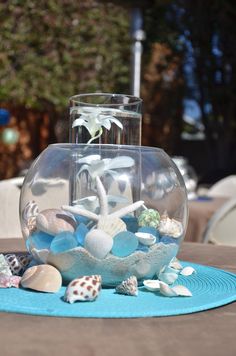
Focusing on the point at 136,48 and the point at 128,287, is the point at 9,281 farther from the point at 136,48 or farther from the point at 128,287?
the point at 136,48

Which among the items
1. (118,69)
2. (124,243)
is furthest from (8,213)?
(118,69)

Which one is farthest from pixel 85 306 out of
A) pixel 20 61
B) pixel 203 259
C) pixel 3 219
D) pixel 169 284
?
pixel 20 61

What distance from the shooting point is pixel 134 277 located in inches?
41.6

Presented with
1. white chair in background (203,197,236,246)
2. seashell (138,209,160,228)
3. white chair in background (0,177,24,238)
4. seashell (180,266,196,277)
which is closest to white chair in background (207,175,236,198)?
white chair in background (203,197,236,246)

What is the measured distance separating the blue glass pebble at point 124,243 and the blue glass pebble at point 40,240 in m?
0.11

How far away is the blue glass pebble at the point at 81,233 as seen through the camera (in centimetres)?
105

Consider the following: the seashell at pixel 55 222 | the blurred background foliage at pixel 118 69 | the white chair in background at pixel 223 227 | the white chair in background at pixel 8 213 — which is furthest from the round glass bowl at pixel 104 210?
the blurred background foliage at pixel 118 69

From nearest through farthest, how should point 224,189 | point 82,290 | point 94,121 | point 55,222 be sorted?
point 82,290 < point 55,222 < point 94,121 < point 224,189

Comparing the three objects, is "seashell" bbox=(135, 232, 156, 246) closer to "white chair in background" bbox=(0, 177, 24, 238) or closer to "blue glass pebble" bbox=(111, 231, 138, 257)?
"blue glass pebble" bbox=(111, 231, 138, 257)

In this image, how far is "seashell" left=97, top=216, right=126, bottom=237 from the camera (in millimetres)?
1048

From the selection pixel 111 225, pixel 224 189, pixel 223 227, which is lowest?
pixel 224 189

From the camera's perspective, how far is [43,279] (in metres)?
1.02

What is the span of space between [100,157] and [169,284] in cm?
26

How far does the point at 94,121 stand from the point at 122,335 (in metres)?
0.48
